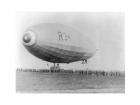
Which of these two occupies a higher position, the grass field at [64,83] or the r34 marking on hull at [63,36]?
the r34 marking on hull at [63,36]

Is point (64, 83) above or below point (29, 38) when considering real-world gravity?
below

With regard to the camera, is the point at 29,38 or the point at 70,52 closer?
the point at 29,38

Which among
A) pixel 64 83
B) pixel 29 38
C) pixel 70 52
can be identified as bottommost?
pixel 64 83

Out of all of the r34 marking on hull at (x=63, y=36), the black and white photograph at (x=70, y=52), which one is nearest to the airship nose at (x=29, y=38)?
the black and white photograph at (x=70, y=52)

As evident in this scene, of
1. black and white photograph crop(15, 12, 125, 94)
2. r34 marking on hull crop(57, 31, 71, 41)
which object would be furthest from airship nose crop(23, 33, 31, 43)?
r34 marking on hull crop(57, 31, 71, 41)

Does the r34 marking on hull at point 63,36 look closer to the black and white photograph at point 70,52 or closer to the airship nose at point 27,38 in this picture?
the black and white photograph at point 70,52

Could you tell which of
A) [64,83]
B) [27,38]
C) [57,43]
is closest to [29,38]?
[27,38]

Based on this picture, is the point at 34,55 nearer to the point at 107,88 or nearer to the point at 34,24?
the point at 34,24

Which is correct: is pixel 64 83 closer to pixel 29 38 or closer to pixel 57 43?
pixel 57 43

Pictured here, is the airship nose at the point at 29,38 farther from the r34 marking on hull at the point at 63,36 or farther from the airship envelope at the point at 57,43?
the r34 marking on hull at the point at 63,36
